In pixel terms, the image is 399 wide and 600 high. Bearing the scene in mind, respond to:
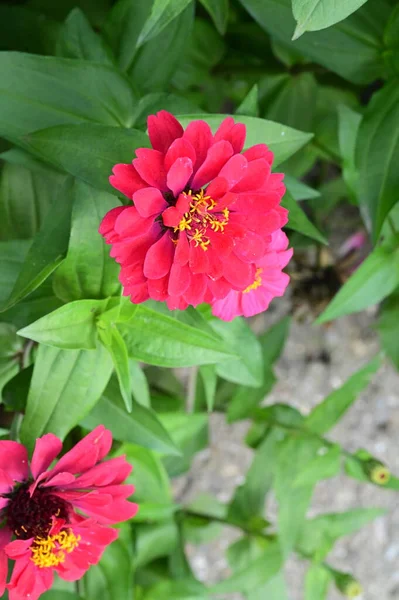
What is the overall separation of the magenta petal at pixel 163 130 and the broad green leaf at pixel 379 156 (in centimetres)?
29

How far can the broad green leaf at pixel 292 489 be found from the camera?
39.9 inches

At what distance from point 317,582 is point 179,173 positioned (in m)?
0.86

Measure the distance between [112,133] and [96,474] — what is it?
322 millimetres

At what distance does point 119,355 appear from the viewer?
63cm

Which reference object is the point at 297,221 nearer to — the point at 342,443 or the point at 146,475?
the point at 146,475

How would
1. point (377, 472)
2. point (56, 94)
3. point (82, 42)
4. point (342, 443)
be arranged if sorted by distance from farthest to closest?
point (342, 443), point (377, 472), point (82, 42), point (56, 94)

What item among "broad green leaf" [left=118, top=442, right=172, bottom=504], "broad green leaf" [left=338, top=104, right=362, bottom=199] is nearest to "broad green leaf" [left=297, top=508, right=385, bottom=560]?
"broad green leaf" [left=118, top=442, right=172, bottom=504]

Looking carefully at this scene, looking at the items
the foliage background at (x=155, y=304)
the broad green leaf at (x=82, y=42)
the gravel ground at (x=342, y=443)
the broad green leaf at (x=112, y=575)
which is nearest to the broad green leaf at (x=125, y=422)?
the foliage background at (x=155, y=304)

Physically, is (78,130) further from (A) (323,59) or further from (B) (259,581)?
(B) (259,581)

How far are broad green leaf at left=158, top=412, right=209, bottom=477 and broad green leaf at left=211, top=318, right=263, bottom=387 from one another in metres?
0.17

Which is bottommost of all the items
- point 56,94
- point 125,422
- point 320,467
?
point 320,467

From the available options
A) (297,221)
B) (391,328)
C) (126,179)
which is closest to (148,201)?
(126,179)

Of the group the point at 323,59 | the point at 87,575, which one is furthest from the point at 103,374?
the point at 323,59

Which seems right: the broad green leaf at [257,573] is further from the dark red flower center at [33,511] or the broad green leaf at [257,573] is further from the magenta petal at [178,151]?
the magenta petal at [178,151]
